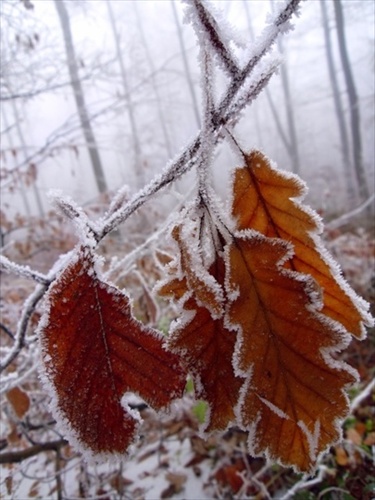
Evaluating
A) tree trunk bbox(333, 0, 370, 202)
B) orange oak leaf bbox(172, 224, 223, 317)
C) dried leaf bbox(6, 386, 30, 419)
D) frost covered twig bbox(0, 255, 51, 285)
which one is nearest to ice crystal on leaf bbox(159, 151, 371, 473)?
orange oak leaf bbox(172, 224, 223, 317)

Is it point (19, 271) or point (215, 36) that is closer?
point (215, 36)

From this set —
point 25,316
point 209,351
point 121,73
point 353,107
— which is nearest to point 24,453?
point 25,316

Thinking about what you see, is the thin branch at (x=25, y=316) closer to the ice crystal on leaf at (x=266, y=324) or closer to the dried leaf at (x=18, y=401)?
the ice crystal on leaf at (x=266, y=324)

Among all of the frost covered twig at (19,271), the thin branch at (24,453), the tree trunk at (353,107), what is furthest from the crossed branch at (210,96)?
the tree trunk at (353,107)

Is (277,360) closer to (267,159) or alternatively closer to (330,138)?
(267,159)

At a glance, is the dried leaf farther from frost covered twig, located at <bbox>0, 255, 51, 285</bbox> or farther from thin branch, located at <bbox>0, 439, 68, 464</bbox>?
frost covered twig, located at <bbox>0, 255, 51, 285</bbox>

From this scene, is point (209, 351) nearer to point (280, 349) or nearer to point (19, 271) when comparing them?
point (280, 349)
